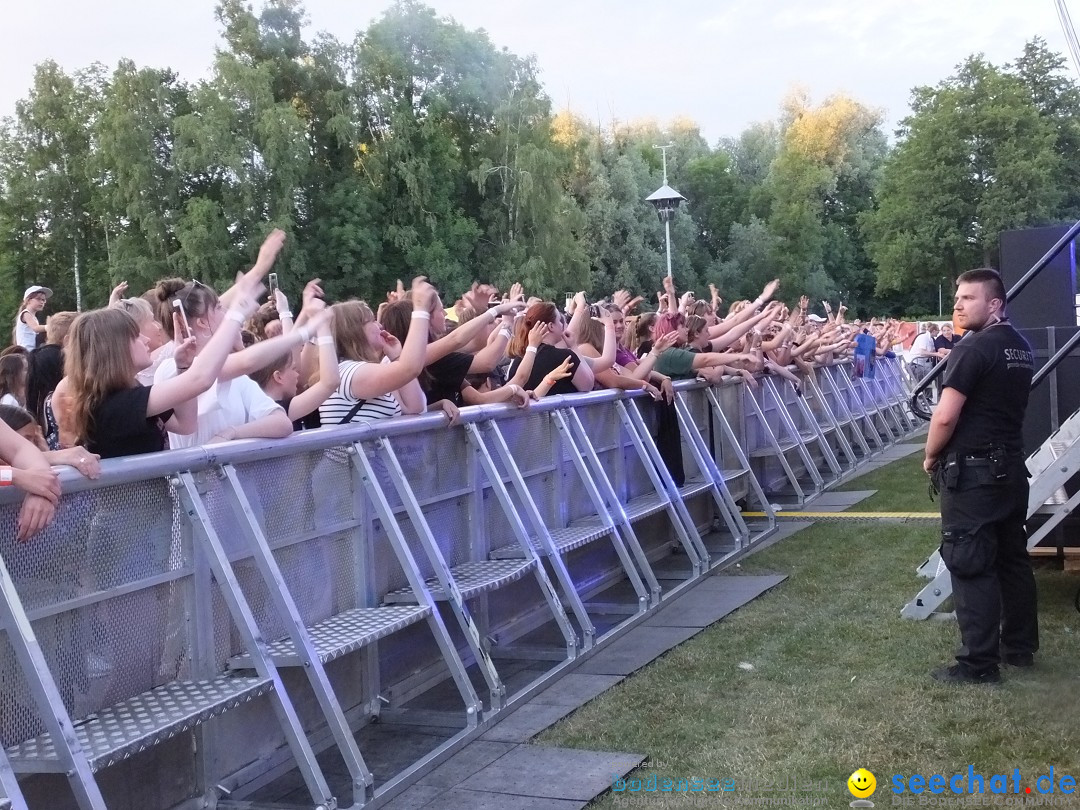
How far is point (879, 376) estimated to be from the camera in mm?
20688

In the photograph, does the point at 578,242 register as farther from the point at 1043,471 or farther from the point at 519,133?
the point at 1043,471

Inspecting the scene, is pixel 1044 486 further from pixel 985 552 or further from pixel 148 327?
pixel 148 327

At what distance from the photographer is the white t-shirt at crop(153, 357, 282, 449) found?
4.77 m

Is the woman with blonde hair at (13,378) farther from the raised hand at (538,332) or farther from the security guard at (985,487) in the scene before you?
the security guard at (985,487)

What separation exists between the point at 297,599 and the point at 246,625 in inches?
29.9

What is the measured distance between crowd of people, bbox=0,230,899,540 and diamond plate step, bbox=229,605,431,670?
0.85 metres

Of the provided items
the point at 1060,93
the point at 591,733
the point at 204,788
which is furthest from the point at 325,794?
the point at 1060,93

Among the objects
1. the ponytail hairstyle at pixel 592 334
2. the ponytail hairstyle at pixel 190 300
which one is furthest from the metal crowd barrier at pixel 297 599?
the ponytail hairstyle at pixel 190 300

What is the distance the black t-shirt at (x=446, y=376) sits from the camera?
20.2 ft

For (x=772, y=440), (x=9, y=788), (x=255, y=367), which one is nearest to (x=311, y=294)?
(x=255, y=367)

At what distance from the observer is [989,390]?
5.73 meters

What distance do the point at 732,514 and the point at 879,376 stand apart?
12.1m

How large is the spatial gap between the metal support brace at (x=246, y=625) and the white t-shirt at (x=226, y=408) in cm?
72

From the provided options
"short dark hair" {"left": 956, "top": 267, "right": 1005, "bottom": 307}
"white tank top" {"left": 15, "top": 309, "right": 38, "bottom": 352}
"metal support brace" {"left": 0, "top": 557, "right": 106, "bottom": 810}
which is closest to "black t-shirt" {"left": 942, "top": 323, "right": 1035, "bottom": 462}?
"short dark hair" {"left": 956, "top": 267, "right": 1005, "bottom": 307}
